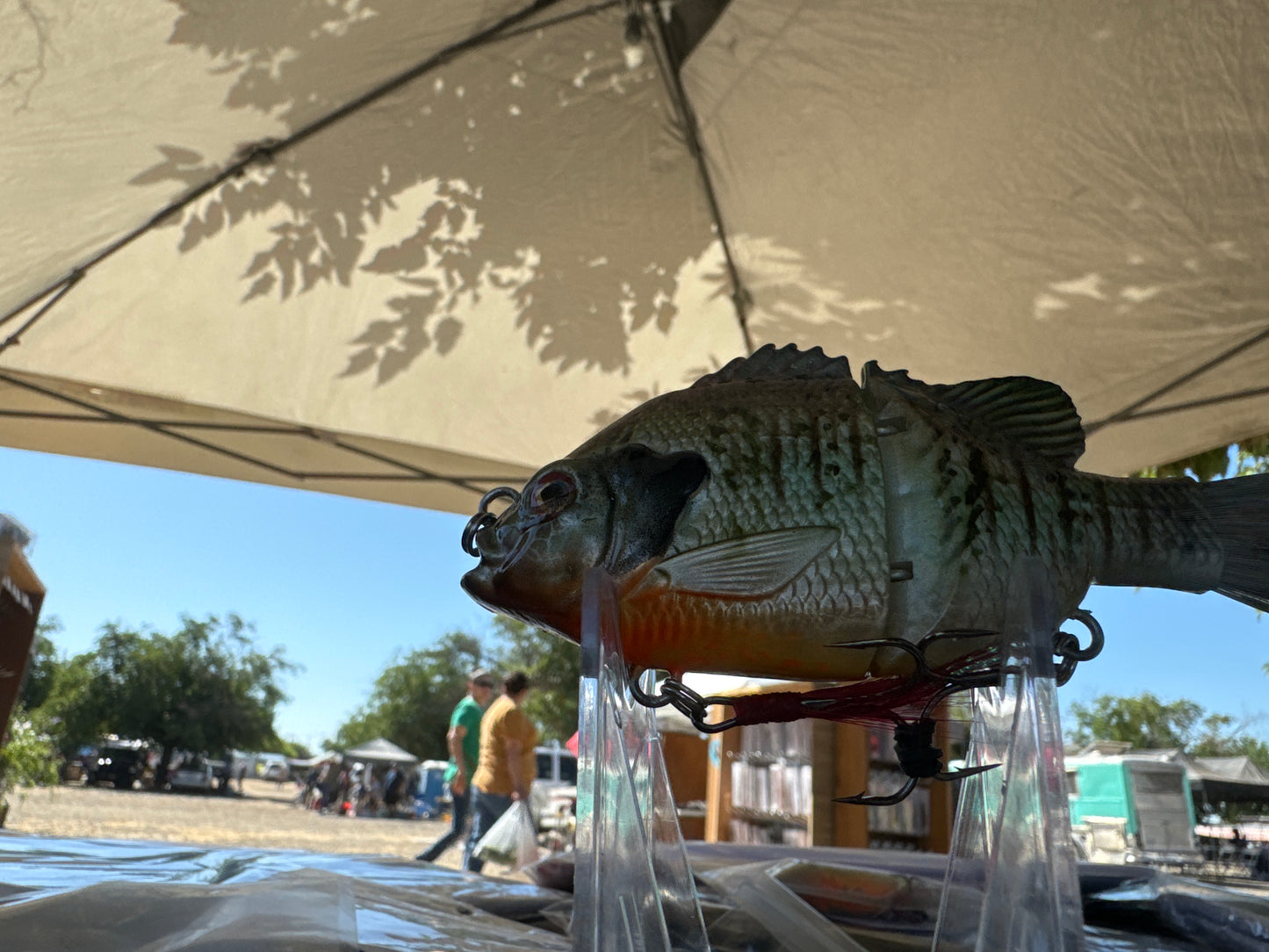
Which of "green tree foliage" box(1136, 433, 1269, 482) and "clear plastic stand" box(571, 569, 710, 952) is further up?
"green tree foliage" box(1136, 433, 1269, 482)

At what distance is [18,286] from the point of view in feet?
6.79

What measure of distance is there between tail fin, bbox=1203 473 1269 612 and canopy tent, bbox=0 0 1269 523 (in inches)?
51.2

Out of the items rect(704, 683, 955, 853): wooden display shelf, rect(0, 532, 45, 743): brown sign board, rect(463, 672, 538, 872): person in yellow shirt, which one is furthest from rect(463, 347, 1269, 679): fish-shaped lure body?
rect(463, 672, 538, 872): person in yellow shirt

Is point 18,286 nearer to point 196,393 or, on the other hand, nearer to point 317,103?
point 196,393

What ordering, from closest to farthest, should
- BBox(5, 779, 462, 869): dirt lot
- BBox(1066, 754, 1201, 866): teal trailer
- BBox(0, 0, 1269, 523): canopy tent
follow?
BBox(0, 0, 1269, 523): canopy tent → BBox(5, 779, 462, 869): dirt lot → BBox(1066, 754, 1201, 866): teal trailer

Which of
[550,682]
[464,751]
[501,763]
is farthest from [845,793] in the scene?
[550,682]

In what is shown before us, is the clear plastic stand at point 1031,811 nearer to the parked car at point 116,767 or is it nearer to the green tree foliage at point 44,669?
the parked car at point 116,767

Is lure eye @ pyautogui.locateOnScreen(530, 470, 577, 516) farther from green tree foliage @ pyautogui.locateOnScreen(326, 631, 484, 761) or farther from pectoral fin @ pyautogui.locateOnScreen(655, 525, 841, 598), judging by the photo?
green tree foliage @ pyautogui.locateOnScreen(326, 631, 484, 761)

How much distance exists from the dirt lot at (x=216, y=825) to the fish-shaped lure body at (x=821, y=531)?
7107 mm

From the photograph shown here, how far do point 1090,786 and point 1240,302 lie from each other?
1254 centimetres

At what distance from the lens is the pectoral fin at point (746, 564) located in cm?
47

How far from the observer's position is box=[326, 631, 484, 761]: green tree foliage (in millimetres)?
33406

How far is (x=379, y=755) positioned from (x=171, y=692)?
1568cm

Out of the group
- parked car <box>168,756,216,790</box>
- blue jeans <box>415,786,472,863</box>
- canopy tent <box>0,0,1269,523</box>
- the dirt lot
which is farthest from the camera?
parked car <box>168,756,216,790</box>
